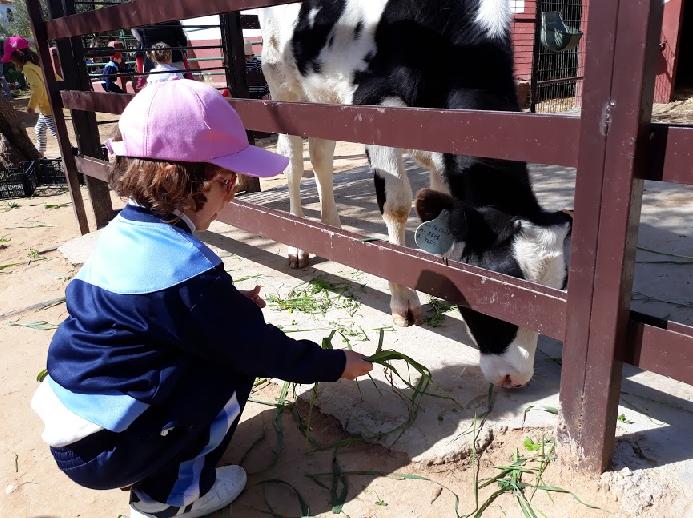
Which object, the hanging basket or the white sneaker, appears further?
the hanging basket

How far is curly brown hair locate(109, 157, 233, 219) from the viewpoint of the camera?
61.9 inches

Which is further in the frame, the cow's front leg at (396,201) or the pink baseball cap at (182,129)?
the cow's front leg at (396,201)

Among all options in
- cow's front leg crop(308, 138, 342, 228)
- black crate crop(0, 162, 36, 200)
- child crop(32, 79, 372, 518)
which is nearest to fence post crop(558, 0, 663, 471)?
child crop(32, 79, 372, 518)

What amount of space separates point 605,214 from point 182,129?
3.66 feet

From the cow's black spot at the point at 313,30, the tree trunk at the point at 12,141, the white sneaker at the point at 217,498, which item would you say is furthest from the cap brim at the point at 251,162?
the tree trunk at the point at 12,141

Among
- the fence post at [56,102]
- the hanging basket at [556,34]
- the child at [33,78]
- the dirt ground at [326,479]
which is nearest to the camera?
the dirt ground at [326,479]

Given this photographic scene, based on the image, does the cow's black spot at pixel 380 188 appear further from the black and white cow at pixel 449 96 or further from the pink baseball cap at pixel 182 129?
the pink baseball cap at pixel 182 129

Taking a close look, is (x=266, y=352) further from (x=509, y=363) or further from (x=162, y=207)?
(x=509, y=363)

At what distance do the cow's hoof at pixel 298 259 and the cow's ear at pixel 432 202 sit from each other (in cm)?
169

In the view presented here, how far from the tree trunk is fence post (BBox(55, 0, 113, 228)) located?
4.08 metres

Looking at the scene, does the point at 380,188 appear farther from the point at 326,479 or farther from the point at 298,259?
the point at 326,479

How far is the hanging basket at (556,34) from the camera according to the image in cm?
930

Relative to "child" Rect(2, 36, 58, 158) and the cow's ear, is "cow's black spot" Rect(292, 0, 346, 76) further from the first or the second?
"child" Rect(2, 36, 58, 158)

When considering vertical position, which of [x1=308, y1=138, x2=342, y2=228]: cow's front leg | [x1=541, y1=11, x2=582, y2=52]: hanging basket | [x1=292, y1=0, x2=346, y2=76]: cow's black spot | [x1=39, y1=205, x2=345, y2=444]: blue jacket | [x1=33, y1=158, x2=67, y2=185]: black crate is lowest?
[x1=33, y1=158, x2=67, y2=185]: black crate
